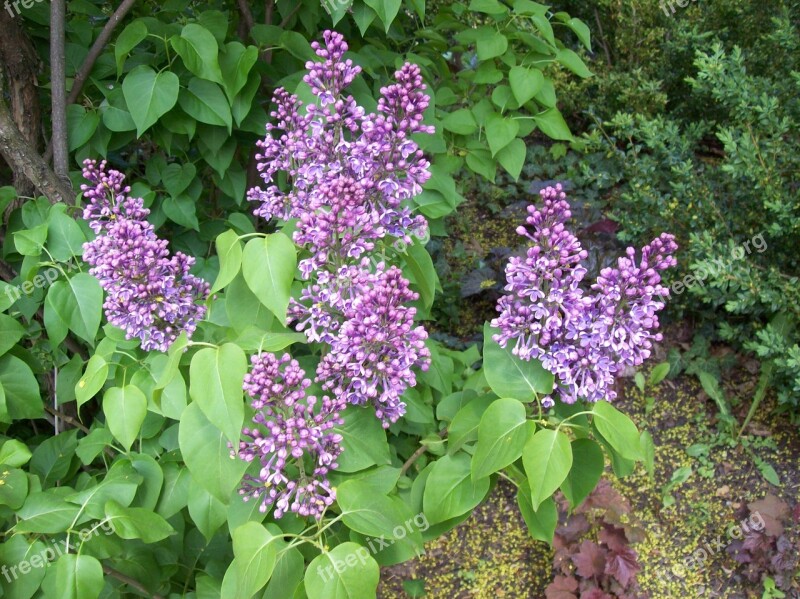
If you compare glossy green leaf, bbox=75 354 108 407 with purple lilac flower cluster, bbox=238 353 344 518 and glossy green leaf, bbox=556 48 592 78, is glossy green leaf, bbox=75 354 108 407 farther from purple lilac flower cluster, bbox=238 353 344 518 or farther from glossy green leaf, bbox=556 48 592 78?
glossy green leaf, bbox=556 48 592 78

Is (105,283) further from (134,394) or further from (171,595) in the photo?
(171,595)

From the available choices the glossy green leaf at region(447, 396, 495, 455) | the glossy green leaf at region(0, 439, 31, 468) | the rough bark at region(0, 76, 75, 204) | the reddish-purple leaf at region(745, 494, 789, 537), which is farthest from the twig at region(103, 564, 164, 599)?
the reddish-purple leaf at region(745, 494, 789, 537)

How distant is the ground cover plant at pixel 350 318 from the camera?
1458 mm

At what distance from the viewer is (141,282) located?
1.68 m

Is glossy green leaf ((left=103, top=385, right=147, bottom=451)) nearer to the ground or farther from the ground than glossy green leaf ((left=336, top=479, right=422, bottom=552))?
farther from the ground

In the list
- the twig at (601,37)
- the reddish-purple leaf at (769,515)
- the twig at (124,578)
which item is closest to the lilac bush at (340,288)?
the twig at (124,578)

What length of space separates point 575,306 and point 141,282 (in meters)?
1.00

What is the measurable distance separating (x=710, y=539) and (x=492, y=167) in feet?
6.81

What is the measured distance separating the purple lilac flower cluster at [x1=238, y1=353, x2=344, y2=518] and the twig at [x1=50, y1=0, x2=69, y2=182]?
135 centimetres

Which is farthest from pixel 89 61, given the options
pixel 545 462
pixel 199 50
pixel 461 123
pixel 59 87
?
pixel 545 462

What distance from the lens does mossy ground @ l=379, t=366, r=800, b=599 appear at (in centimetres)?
313

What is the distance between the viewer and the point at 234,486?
1.48 metres

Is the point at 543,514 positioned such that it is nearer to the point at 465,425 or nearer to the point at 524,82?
the point at 465,425

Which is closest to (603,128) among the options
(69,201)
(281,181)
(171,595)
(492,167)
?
(492,167)
